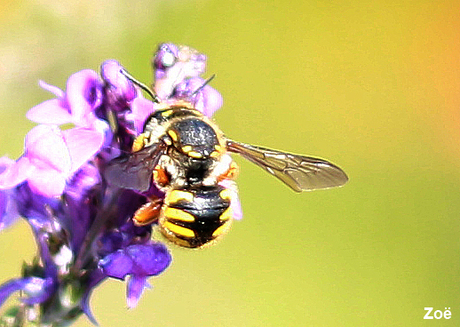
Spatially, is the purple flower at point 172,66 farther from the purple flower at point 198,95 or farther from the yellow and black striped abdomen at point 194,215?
the yellow and black striped abdomen at point 194,215

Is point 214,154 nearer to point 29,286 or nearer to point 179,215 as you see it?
point 179,215

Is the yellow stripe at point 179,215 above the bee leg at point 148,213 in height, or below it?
above

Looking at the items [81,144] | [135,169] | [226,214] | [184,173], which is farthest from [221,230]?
[81,144]

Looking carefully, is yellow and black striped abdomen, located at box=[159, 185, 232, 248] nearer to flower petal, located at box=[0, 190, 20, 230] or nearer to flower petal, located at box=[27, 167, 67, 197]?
flower petal, located at box=[27, 167, 67, 197]

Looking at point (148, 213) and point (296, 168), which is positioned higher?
point (296, 168)

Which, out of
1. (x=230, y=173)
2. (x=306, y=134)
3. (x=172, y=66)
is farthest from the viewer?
(x=306, y=134)

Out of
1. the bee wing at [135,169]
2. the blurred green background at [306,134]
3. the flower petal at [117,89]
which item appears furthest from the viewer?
the blurred green background at [306,134]

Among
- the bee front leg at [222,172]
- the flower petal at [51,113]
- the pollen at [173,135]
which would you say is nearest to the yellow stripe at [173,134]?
the pollen at [173,135]
